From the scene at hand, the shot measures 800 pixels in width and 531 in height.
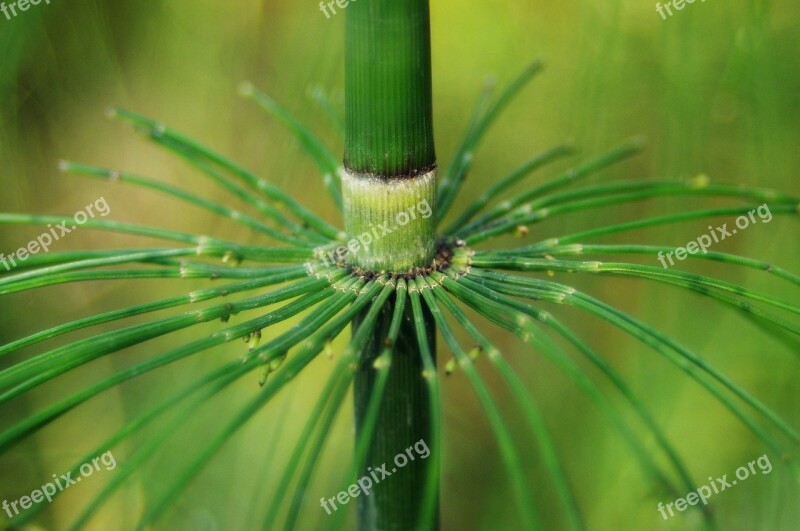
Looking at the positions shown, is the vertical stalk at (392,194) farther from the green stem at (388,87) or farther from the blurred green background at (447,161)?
the blurred green background at (447,161)

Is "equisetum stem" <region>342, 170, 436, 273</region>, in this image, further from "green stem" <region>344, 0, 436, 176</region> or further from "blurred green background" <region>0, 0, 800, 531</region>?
"blurred green background" <region>0, 0, 800, 531</region>

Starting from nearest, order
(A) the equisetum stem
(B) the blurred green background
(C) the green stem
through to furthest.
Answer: (C) the green stem < (A) the equisetum stem < (B) the blurred green background

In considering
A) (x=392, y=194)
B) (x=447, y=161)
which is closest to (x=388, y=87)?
(x=392, y=194)

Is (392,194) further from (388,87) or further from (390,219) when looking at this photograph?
(388,87)

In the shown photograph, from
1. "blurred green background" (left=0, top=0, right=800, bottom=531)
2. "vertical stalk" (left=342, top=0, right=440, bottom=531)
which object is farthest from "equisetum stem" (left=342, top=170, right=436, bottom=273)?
"blurred green background" (left=0, top=0, right=800, bottom=531)

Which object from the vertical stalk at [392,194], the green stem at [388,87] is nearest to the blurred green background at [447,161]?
the vertical stalk at [392,194]

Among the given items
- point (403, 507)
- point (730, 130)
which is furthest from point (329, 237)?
point (730, 130)
